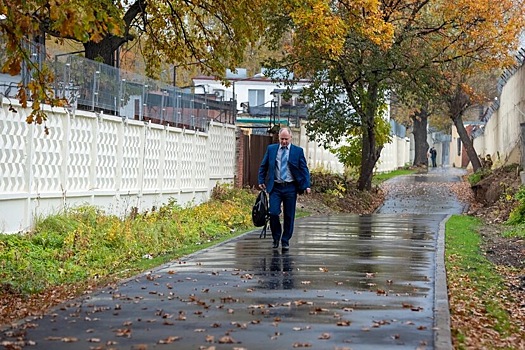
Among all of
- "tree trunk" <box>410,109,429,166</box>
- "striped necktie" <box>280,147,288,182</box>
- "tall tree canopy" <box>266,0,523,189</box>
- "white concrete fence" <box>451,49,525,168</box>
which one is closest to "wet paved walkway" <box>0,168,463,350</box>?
"striped necktie" <box>280,147,288,182</box>

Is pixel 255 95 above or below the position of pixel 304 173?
above

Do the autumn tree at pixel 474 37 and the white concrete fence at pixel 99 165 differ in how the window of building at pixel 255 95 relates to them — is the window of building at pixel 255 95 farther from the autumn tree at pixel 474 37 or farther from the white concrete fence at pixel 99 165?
the white concrete fence at pixel 99 165

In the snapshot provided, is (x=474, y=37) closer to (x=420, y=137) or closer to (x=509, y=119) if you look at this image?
(x=509, y=119)

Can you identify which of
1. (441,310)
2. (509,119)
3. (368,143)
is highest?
(509,119)

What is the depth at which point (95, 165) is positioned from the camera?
18.2 metres

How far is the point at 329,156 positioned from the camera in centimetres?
4584

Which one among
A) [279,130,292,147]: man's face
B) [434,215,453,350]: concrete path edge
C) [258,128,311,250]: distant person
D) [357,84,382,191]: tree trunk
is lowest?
[434,215,453,350]: concrete path edge

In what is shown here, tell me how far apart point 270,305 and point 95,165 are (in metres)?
8.75

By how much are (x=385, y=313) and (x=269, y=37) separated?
75.0 feet

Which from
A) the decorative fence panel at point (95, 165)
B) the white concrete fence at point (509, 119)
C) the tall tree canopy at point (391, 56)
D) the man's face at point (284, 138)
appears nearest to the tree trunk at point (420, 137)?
the white concrete fence at point (509, 119)

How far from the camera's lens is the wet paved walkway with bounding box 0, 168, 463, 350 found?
26.9 ft

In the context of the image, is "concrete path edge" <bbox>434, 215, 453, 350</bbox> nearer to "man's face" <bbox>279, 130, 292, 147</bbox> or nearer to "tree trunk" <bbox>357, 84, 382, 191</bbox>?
"man's face" <bbox>279, 130, 292, 147</bbox>

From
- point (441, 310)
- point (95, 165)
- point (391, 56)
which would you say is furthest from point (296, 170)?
point (391, 56)

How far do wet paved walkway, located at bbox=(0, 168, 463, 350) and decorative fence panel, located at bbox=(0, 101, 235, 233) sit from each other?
255 centimetres
